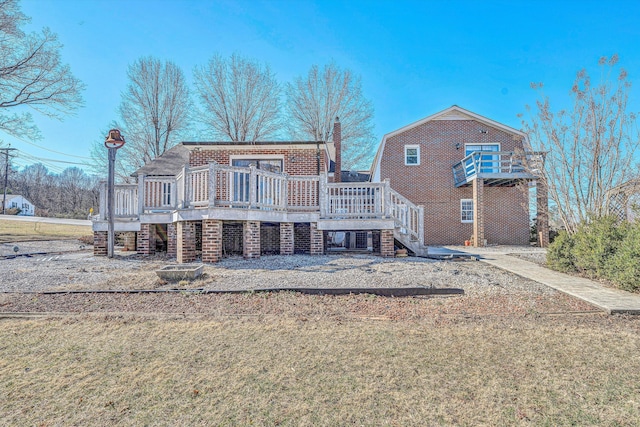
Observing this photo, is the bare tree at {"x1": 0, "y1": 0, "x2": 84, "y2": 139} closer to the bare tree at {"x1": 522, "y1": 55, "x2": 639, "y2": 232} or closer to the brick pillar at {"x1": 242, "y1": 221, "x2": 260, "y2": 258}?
the brick pillar at {"x1": 242, "y1": 221, "x2": 260, "y2": 258}

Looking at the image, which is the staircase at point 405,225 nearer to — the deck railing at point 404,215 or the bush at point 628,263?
the deck railing at point 404,215

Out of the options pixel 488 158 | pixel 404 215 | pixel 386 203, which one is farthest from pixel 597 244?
pixel 488 158

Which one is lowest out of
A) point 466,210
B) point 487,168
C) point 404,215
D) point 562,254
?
point 562,254

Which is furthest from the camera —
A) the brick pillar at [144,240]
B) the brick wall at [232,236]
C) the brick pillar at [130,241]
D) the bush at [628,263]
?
the brick pillar at [130,241]

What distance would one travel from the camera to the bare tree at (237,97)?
2548cm

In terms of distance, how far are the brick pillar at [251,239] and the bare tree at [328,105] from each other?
1794 centimetres

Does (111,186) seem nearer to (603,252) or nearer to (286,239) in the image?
(286,239)

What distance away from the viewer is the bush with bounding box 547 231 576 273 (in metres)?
7.45

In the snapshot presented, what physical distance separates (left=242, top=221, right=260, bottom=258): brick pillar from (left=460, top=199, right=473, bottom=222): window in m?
13.2

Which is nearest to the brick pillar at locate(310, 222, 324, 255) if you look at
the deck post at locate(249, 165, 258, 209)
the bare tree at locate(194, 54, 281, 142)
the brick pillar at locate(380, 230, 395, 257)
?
the brick pillar at locate(380, 230, 395, 257)

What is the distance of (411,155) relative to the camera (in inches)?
707

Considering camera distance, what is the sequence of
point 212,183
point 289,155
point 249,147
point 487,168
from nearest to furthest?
point 212,183
point 249,147
point 289,155
point 487,168

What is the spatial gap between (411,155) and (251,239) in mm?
12423

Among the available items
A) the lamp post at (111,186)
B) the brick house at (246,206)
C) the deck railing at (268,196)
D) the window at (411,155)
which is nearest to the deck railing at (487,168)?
the window at (411,155)
